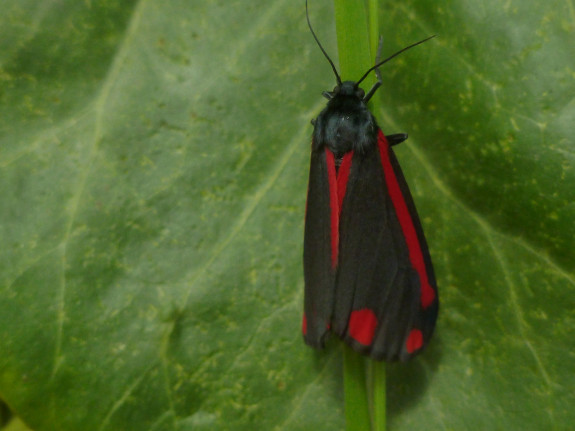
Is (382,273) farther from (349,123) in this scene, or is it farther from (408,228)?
(349,123)

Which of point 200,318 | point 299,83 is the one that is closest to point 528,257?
point 299,83

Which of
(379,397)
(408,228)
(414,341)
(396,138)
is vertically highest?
(396,138)

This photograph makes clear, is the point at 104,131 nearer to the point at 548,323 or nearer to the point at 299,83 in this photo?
the point at 299,83

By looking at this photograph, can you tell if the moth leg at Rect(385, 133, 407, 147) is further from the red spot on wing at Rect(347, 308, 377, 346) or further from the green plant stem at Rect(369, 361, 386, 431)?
the green plant stem at Rect(369, 361, 386, 431)

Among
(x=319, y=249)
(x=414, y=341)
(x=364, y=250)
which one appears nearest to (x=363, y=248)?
(x=364, y=250)

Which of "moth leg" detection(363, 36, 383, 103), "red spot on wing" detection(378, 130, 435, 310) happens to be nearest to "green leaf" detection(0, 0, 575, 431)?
"moth leg" detection(363, 36, 383, 103)
